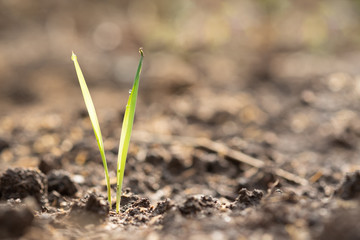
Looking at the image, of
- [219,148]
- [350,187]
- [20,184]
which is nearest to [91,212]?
[20,184]

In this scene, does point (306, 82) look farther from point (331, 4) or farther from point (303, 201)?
point (331, 4)

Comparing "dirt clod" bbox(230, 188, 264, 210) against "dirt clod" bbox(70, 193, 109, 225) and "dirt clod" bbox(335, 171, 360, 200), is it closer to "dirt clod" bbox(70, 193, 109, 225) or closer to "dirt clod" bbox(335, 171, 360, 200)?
"dirt clod" bbox(335, 171, 360, 200)

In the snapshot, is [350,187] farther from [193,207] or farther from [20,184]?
[20,184]

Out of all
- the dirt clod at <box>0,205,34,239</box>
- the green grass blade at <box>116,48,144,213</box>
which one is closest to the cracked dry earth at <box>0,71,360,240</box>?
the dirt clod at <box>0,205,34,239</box>

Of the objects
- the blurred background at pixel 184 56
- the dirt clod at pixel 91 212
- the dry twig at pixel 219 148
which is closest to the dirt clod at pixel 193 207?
the dirt clod at pixel 91 212

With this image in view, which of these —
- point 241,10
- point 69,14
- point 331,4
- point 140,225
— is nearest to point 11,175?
point 140,225

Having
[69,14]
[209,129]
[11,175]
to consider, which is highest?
[69,14]
